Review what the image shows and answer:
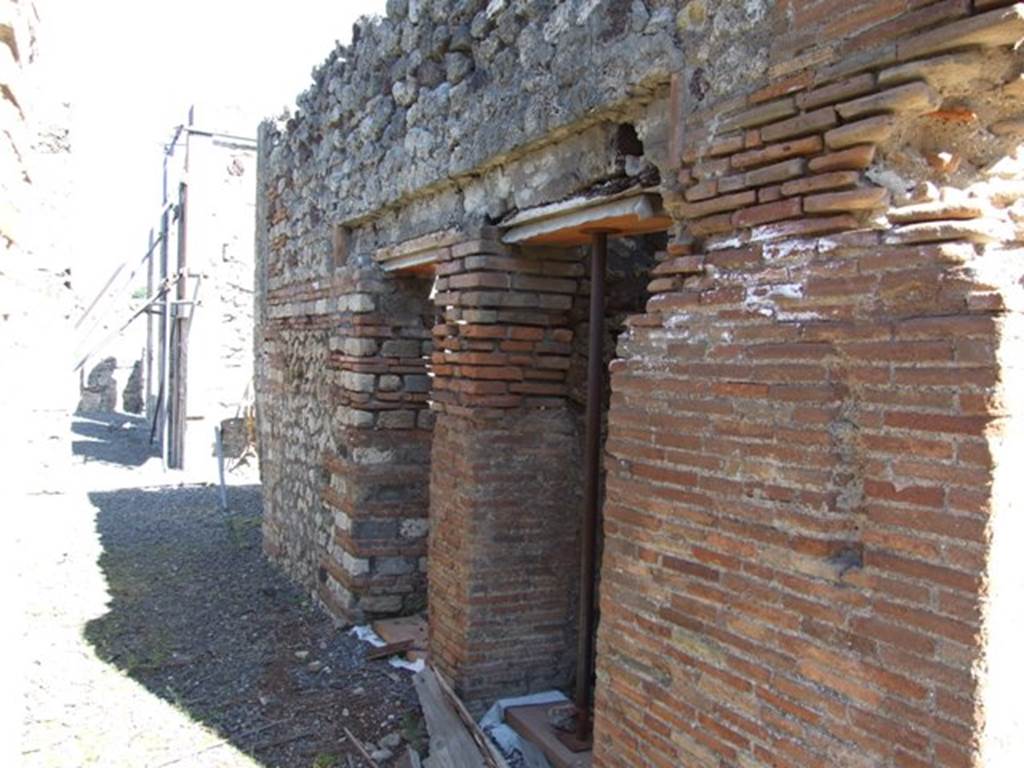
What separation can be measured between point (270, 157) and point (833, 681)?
23.8 feet

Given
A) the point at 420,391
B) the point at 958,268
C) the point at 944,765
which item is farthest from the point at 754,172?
the point at 420,391

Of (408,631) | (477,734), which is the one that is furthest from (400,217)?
(477,734)

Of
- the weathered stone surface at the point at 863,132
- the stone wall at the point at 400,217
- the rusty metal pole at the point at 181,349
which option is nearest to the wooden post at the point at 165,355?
the rusty metal pole at the point at 181,349

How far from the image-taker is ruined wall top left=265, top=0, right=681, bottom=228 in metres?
3.35

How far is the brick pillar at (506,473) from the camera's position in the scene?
4.39 m

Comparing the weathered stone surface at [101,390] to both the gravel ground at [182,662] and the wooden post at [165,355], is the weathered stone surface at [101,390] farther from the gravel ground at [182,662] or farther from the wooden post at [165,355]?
the gravel ground at [182,662]

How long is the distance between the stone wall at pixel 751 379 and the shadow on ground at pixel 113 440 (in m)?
12.0

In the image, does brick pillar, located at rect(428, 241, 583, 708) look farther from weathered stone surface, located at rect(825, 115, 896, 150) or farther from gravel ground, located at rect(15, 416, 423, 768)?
weathered stone surface, located at rect(825, 115, 896, 150)

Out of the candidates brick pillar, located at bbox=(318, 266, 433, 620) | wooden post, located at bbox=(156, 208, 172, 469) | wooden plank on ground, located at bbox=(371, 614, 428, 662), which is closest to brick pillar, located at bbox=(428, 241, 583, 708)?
wooden plank on ground, located at bbox=(371, 614, 428, 662)

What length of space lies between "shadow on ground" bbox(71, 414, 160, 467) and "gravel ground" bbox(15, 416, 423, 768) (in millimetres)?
6467

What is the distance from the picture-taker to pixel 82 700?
16.3 ft

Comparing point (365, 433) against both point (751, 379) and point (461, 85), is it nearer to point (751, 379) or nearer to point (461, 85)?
point (461, 85)

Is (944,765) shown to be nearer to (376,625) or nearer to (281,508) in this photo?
(376,625)

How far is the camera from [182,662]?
5.56m
